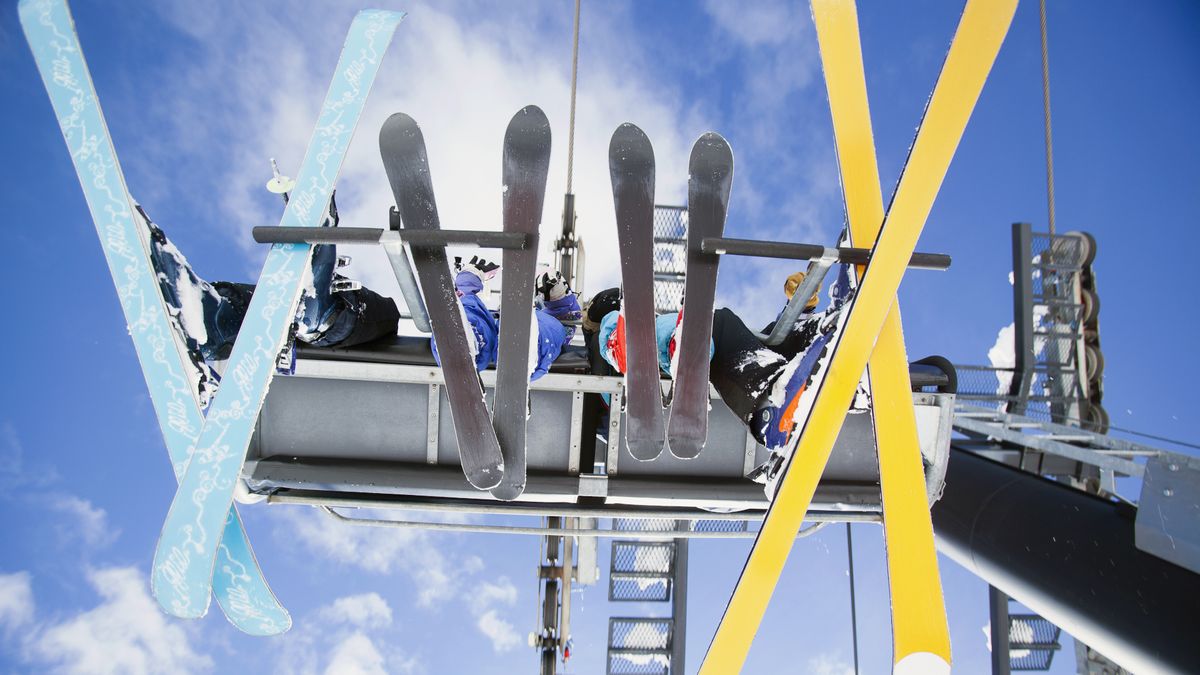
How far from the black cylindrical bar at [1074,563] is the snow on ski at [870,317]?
1.74 metres

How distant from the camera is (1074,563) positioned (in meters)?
3.31

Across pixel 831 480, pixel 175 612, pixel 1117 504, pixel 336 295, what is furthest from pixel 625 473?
pixel 1117 504

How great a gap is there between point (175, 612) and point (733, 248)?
2119 mm

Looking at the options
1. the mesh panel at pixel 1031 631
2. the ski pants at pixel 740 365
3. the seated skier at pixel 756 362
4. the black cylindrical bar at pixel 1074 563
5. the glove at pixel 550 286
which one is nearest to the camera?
the seated skier at pixel 756 362

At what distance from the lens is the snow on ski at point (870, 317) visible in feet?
5.93

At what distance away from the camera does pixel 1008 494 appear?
4270 mm

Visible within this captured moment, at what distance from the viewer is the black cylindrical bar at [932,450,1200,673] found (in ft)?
8.69

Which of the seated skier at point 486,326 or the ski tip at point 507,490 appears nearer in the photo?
the ski tip at point 507,490

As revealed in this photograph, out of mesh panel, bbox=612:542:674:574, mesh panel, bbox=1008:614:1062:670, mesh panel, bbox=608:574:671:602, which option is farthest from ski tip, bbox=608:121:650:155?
mesh panel, bbox=1008:614:1062:670

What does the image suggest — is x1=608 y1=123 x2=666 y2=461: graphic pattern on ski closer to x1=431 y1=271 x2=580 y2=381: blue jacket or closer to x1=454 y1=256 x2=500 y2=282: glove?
x1=431 y1=271 x2=580 y2=381: blue jacket

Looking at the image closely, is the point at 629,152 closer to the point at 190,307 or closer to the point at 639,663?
the point at 190,307

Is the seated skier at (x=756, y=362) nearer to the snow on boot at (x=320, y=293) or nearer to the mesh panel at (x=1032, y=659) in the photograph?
the snow on boot at (x=320, y=293)

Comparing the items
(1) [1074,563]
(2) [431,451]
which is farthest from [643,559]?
(2) [431,451]

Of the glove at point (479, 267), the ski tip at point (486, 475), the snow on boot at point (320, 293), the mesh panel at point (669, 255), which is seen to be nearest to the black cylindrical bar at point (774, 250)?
the ski tip at point (486, 475)
